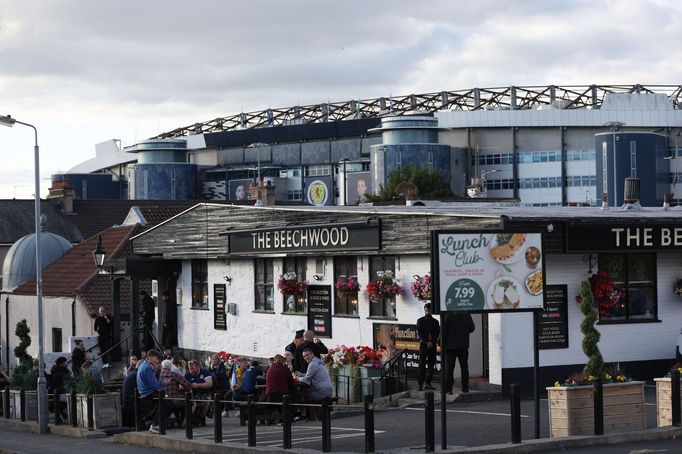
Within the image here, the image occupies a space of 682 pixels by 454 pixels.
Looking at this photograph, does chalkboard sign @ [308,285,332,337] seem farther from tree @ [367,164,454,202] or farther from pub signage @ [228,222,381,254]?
tree @ [367,164,454,202]

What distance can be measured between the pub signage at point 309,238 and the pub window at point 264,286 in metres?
0.52

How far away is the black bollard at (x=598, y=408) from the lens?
1853cm

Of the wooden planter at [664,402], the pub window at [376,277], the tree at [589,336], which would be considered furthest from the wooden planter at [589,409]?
the pub window at [376,277]

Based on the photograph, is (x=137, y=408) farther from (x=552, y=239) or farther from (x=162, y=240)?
(x=162, y=240)

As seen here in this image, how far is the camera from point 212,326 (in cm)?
3712

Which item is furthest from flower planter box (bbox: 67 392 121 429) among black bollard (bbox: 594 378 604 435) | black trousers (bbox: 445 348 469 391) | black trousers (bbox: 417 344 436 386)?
black bollard (bbox: 594 378 604 435)

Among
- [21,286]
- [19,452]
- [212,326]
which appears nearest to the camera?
[19,452]

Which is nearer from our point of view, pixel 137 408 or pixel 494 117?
pixel 137 408

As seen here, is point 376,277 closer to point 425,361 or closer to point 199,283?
point 425,361

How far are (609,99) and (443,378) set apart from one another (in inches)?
4418

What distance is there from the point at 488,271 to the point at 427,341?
27.1ft

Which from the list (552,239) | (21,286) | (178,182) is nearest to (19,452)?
(552,239)

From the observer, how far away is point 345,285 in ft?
99.1

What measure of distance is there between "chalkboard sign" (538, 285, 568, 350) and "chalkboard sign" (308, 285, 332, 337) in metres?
6.58
